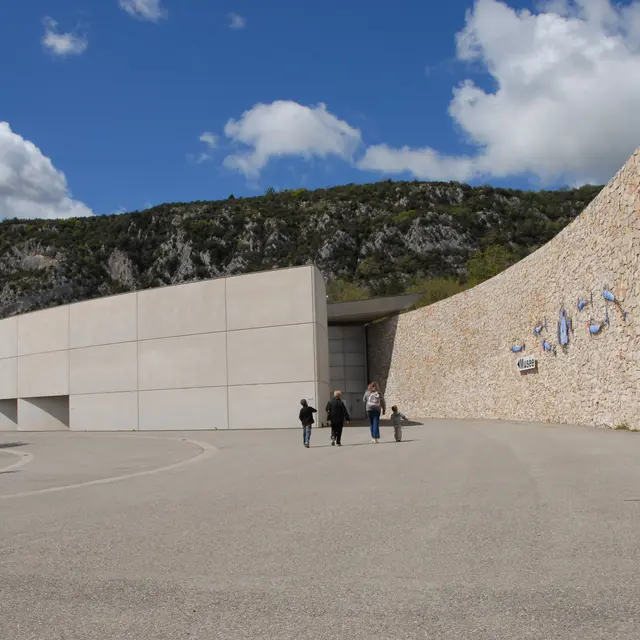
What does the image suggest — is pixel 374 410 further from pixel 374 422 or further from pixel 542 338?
pixel 542 338

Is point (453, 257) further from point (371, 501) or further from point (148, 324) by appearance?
point (371, 501)

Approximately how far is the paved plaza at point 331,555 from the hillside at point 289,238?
2439 inches

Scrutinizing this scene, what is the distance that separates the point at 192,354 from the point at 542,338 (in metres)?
14.8

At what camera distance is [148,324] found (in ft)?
102

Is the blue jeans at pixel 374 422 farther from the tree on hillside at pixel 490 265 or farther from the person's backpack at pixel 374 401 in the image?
the tree on hillside at pixel 490 265

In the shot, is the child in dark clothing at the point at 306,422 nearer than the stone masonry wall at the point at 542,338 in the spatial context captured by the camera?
Yes

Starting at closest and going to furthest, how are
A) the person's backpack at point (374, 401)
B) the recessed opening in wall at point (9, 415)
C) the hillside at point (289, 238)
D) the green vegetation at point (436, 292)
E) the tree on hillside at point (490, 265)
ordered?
1. the person's backpack at point (374, 401)
2. the recessed opening in wall at point (9, 415)
3. the green vegetation at point (436, 292)
4. the tree on hillside at point (490, 265)
5. the hillside at point (289, 238)

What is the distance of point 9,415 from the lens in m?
39.0

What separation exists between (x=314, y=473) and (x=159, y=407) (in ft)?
67.4

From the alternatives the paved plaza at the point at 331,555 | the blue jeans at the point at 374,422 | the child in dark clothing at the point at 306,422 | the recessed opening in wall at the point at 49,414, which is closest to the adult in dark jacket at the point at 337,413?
the child in dark clothing at the point at 306,422

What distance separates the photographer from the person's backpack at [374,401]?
1834 cm

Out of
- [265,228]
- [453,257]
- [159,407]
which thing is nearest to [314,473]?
[159,407]

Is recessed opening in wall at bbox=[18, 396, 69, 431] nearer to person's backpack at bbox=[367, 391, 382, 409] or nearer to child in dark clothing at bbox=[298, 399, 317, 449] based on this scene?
child in dark clothing at bbox=[298, 399, 317, 449]

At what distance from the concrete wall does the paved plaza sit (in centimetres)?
1670
